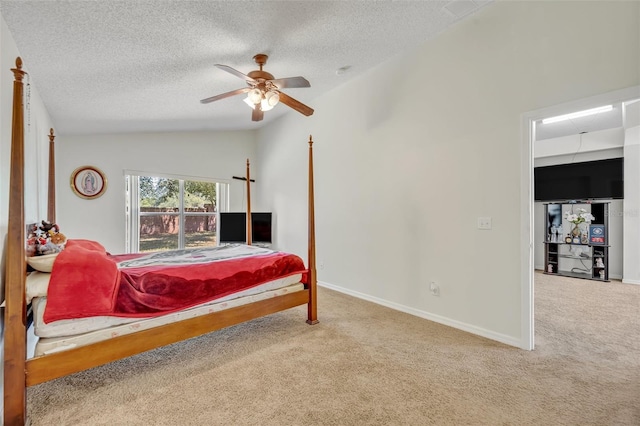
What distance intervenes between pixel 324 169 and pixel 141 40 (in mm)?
2805

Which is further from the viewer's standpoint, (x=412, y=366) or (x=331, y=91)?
(x=331, y=91)

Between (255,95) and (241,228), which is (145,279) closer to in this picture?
(255,95)

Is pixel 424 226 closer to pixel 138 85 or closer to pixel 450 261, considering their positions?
pixel 450 261

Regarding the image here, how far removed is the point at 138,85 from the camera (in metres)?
3.16

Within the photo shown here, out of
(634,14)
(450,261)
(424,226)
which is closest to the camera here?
(634,14)

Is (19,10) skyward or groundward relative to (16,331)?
skyward

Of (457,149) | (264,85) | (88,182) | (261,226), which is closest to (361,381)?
(457,149)

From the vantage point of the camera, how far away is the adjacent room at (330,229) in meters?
1.79

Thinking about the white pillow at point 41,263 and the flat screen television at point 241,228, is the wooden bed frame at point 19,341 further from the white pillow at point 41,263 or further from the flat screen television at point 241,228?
the flat screen television at point 241,228

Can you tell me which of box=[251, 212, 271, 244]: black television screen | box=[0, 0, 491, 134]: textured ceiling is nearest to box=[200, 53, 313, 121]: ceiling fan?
box=[0, 0, 491, 134]: textured ceiling

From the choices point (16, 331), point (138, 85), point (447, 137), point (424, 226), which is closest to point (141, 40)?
point (138, 85)

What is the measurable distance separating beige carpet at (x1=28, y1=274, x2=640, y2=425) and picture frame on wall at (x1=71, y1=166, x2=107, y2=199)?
320 cm

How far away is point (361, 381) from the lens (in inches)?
80.0

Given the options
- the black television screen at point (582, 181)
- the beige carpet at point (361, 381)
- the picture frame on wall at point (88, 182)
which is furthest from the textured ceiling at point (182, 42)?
the black television screen at point (582, 181)
